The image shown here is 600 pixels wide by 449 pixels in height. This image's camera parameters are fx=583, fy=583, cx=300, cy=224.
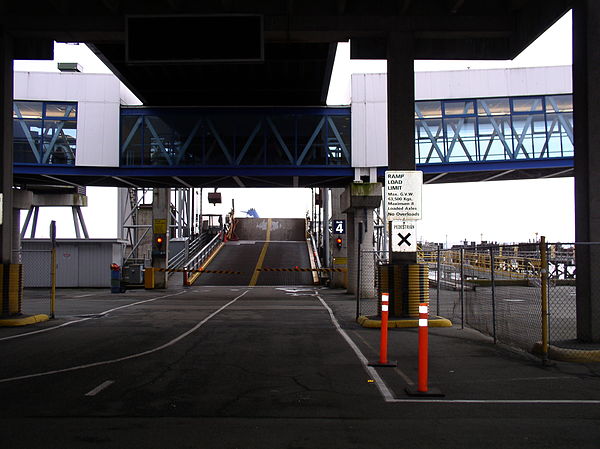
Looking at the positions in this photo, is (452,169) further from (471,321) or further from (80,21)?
(80,21)

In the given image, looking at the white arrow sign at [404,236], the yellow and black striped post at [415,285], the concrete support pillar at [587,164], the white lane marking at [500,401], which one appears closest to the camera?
the white lane marking at [500,401]

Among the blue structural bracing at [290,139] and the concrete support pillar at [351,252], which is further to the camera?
the concrete support pillar at [351,252]

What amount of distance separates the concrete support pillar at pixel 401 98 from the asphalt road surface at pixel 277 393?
179 inches

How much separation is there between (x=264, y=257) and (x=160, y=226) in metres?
11.3

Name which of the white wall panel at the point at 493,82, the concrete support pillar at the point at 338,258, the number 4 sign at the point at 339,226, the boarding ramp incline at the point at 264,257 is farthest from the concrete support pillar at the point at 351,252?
the white wall panel at the point at 493,82

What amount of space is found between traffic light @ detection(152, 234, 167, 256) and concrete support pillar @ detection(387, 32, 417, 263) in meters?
19.7

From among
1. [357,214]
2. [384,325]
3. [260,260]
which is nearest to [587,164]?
[384,325]

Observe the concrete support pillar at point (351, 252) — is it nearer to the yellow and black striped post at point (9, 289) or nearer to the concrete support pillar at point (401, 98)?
the concrete support pillar at point (401, 98)

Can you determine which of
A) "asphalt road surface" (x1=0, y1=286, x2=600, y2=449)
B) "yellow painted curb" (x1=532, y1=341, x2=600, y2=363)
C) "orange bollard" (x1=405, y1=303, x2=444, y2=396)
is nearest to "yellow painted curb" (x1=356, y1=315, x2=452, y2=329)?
"asphalt road surface" (x1=0, y1=286, x2=600, y2=449)

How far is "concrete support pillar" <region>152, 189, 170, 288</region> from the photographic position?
31.6m

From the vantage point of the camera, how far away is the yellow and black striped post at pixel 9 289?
47.2ft

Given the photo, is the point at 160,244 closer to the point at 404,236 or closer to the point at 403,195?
the point at 404,236

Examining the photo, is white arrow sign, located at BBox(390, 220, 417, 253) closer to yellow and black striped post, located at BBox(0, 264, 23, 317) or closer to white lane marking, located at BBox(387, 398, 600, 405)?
white lane marking, located at BBox(387, 398, 600, 405)

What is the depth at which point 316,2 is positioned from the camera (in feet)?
47.7
